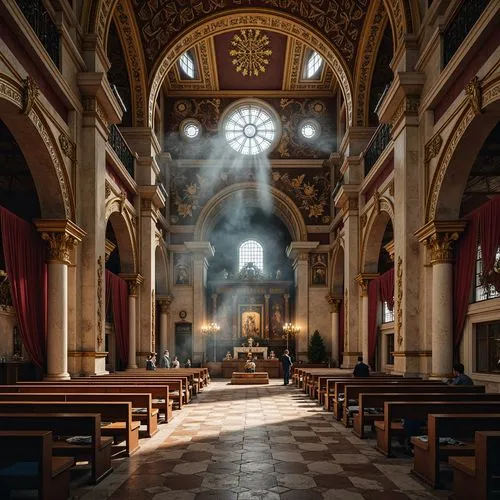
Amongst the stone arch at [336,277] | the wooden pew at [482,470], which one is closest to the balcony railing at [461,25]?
the wooden pew at [482,470]

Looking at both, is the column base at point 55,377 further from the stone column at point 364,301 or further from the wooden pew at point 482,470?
the stone column at point 364,301

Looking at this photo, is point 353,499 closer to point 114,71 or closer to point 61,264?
point 61,264

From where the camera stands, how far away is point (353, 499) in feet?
20.9

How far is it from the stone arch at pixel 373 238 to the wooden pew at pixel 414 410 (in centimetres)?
1048

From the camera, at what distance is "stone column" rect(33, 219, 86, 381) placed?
42.0ft

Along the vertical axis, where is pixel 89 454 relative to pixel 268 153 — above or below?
below

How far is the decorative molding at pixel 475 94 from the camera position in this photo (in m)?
10.6

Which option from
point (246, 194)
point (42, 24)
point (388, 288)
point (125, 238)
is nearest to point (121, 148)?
point (125, 238)

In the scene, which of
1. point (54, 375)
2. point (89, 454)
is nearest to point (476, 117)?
point (89, 454)

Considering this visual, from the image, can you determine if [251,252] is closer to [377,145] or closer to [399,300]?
[377,145]

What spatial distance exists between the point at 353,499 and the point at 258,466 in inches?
74.6

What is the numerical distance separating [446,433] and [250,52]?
24.2 meters

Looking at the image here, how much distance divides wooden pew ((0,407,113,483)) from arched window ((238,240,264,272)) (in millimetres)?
31197

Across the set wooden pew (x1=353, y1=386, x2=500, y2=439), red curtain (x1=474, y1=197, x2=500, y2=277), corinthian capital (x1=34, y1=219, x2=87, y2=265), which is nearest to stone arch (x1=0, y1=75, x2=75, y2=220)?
corinthian capital (x1=34, y1=219, x2=87, y2=265)
